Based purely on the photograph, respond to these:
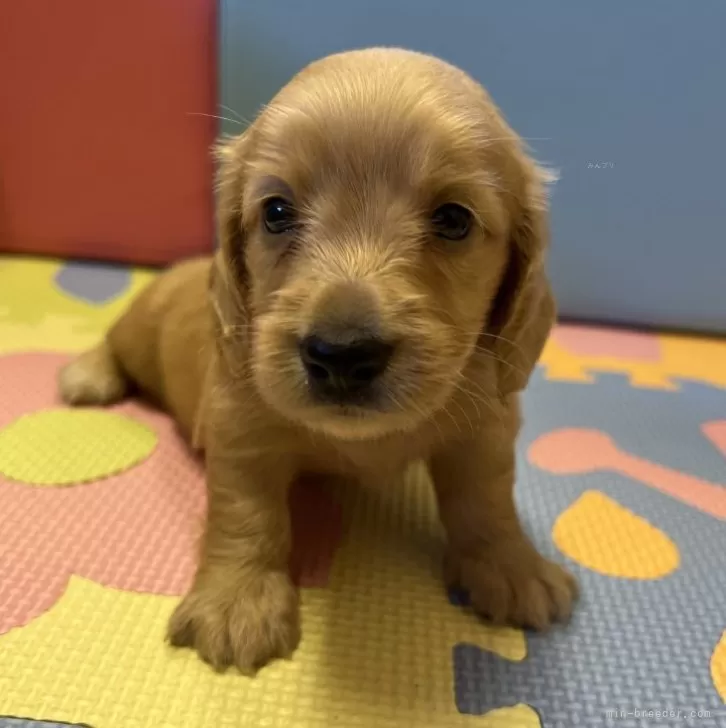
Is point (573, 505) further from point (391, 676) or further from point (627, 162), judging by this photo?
point (627, 162)

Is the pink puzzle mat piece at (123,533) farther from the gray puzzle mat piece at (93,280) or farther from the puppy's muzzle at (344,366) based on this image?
the gray puzzle mat piece at (93,280)

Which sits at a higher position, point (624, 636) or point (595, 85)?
point (595, 85)

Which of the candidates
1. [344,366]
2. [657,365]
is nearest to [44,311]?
[344,366]

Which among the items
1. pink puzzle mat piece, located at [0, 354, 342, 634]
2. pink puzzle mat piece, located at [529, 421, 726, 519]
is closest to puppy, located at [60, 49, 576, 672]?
pink puzzle mat piece, located at [0, 354, 342, 634]

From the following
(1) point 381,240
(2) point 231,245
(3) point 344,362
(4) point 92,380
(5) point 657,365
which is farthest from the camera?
(5) point 657,365

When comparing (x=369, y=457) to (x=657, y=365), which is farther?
(x=657, y=365)

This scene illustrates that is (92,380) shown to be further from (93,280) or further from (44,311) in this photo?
(93,280)

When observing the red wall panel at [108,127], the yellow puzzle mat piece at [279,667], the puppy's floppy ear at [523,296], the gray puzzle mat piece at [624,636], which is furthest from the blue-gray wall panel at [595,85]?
the yellow puzzle mat piece at [279,667]
